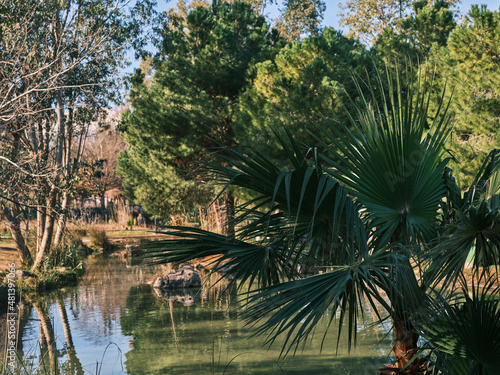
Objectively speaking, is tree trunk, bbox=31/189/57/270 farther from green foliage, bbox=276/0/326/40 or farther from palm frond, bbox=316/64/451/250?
green foliage, bbox=276/0/326/40

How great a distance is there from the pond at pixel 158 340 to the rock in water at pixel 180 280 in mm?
752

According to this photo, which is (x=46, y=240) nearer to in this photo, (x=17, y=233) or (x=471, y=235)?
(x=17, y=233)

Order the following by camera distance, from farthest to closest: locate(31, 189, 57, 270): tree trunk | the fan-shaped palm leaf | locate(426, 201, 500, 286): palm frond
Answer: locate(31, 189, 57, 270): tree trunk → the fan-shaped palm leaf → locate(426, 201, 500, 286): palm frond

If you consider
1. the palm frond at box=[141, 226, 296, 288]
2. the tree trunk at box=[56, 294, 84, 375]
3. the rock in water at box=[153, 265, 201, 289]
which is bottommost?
the tree trunk at box=[56, 294, 84, 375]

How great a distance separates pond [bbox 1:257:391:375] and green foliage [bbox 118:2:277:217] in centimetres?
553

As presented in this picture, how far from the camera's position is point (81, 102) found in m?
17.4

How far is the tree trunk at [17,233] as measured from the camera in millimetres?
13558

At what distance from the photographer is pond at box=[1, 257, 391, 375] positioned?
6719 mm

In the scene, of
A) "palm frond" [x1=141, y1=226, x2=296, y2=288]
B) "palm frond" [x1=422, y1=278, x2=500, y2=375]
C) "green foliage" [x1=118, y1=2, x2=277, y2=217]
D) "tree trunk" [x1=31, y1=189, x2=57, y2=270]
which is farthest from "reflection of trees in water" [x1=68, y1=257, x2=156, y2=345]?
"palm frond" [x1=422, y1=278, x2=500, y2=375]

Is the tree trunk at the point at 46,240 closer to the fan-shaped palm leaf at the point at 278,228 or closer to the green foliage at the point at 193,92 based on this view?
the green foliage at the point at 193,92

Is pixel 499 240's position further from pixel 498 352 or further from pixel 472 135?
pixel 472 135

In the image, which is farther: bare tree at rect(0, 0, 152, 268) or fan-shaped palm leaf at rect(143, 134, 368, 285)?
bare tree at rect(0, 0, 152, 268)

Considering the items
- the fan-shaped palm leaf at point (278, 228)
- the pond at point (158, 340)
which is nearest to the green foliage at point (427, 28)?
the pond at point (158, 340)

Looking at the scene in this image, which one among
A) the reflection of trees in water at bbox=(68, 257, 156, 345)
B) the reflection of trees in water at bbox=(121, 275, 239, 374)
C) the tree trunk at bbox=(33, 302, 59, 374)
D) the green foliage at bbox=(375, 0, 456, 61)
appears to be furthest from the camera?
the green foliage at bbox=(375, 0, 456, 61)
